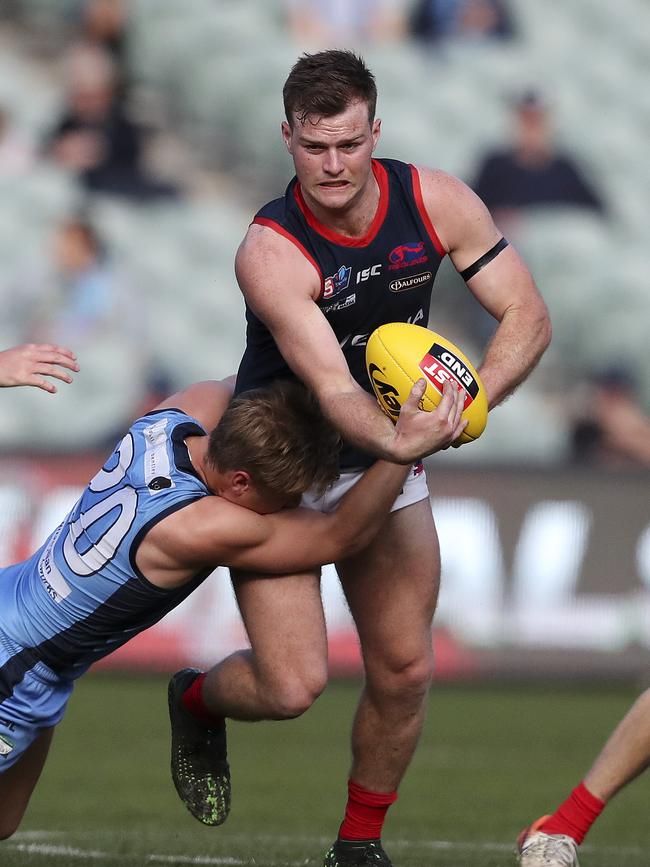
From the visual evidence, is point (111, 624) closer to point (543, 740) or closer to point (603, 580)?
point (543, 740)

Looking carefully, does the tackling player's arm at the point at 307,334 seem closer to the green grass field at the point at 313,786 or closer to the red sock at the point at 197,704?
the red sock at the point at 197,704

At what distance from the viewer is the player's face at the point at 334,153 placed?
4.98m

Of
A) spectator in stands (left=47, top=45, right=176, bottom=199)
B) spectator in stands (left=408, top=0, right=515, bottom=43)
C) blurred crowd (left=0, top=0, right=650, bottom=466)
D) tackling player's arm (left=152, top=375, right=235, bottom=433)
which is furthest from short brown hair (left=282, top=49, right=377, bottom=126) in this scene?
spectator in stands (left=408, top=0, right=515, bottom=43)

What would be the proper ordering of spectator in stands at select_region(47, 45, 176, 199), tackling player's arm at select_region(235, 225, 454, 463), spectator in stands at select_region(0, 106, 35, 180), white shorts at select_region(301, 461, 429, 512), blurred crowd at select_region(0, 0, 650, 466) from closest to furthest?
1. tackling player's arm at select_region(235, 225, 454, 463)
2. white shorts at select_region(301, 461, 429, 512)
3. blurred crowd at select_region(0, 0, 650, 466)
4. spectator in stands at select_region(47, 45, 176, 199)
5. spectator in stands at select_region(0, 106, 35, 180)

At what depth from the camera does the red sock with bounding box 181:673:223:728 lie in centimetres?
582

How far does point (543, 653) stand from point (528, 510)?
1138 millimetres

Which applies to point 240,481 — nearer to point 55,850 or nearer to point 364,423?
point 364,423

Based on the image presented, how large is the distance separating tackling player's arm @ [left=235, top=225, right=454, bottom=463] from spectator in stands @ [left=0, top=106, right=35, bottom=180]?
11.5 meters

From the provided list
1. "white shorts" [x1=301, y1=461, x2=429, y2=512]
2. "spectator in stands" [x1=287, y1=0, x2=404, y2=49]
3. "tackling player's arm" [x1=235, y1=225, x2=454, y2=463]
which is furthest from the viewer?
"spectator in stands" [x1=287, y1=0, x2=404, y2=49]

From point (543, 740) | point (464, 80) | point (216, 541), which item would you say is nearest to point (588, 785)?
point (216, 541)

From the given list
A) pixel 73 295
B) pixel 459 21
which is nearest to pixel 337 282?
pixel 73 295

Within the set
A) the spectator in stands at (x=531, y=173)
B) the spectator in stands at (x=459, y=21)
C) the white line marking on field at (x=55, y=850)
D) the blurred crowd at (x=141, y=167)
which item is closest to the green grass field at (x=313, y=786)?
the white line marking on field at (x=55, y=850)

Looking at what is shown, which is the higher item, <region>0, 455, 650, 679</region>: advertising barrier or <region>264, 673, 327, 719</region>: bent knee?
<region>264, 673, 327, 719</region>: bent knee

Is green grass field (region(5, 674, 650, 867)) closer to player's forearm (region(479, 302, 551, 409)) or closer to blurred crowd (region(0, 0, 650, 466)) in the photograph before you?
player's forearm (region(479, 302, 551, 409))
